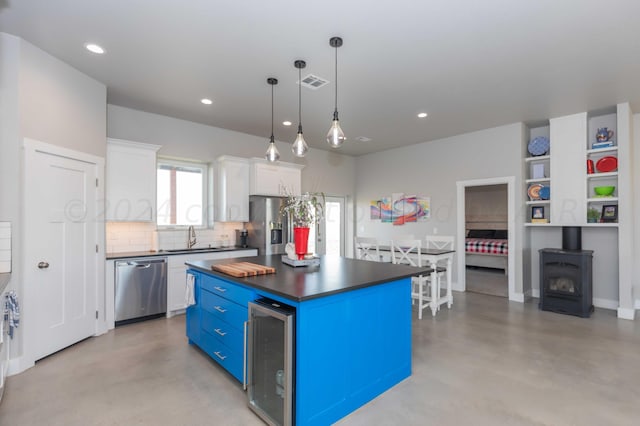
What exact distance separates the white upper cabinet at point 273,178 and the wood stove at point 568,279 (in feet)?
13.5

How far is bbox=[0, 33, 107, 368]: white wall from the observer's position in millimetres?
2803

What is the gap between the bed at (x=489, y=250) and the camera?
7.68 metres

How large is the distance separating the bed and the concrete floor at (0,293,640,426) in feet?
12.8

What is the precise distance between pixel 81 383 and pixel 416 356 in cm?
293

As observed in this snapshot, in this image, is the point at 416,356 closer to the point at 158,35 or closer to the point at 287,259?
the point at 287,259

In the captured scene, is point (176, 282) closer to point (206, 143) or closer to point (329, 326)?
point (206, 143)

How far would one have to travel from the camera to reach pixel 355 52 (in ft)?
9.91

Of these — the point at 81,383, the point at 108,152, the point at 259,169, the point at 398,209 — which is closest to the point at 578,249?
the point at 398,209

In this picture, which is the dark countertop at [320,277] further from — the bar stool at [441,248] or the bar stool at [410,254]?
the bar stool at [441,248]

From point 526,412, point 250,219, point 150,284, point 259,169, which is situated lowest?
point 526,412

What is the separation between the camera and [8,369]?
275cm

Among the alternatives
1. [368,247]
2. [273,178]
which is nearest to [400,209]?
[368,247]

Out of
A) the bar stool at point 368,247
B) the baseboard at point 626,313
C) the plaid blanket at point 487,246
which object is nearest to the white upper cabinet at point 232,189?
the bar stool at point 368,247

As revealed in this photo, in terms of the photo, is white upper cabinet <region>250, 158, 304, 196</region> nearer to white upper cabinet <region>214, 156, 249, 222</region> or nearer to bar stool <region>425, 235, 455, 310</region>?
white upper cabinet <region>214, 156, 249, 222</region>
